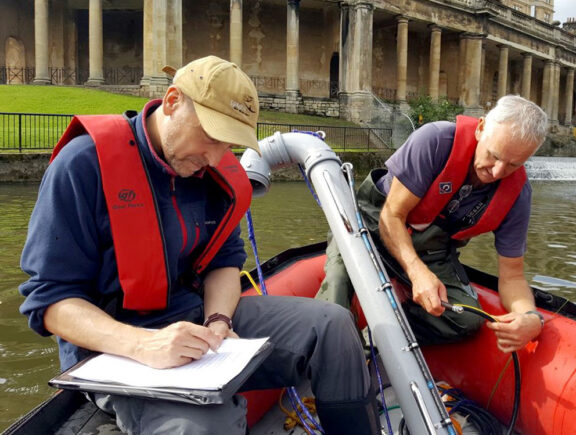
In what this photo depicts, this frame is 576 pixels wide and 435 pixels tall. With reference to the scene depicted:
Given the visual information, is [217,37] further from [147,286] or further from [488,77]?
[147,286]

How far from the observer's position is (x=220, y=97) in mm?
2100

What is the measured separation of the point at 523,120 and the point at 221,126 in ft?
5.29

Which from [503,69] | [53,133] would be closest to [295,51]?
[53,133]

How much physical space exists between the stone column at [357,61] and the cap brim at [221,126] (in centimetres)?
2594

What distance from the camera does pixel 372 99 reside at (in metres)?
28.0

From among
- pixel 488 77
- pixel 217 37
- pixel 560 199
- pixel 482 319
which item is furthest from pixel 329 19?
pixel 482 319

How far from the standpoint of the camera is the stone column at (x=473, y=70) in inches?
1356

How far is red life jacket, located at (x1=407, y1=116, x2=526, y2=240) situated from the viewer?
10.6ft

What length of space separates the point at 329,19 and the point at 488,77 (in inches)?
629

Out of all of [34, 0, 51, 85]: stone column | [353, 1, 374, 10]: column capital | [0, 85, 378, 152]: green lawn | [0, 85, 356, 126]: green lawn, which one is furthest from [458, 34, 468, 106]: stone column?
[34, 0, 51, 85]: stone column

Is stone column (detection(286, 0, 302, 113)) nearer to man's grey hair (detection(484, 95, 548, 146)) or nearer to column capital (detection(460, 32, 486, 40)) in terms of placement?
column capital (detection(460, 32, 486, 40))

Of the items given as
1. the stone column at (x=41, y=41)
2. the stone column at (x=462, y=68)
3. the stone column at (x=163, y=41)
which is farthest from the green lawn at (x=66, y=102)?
the stone column at (x=462, y=68)

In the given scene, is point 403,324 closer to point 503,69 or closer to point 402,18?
point 402,18

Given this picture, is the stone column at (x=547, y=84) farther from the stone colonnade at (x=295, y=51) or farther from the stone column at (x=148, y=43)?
the stone column at (x=148, y=43)
